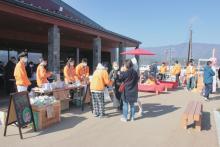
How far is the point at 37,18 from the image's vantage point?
10.2 metres

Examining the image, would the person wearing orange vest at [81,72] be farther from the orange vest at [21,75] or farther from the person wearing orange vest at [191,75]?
the person wearing orange vest at [191,75]

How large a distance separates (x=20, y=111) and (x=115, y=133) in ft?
7.27

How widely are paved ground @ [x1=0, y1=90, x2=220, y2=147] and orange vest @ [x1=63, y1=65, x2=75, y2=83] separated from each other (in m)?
1.92

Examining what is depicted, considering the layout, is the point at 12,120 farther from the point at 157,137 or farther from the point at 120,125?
the point at 157,137

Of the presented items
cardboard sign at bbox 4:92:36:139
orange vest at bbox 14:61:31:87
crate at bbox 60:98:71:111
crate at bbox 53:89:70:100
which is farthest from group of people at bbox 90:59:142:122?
cardboard sign at bbox 4:92:36:139

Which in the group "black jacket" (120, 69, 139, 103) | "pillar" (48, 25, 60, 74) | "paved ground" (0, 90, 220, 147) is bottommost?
"paved ground" (0, 90, 220, 147)

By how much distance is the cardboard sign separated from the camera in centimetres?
601

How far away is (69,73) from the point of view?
10281 millimetres

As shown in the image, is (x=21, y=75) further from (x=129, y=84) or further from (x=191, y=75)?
(x=191, y=75)

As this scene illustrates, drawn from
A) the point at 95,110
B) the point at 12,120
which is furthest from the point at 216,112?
the point at 12,120

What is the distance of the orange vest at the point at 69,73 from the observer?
400 inches

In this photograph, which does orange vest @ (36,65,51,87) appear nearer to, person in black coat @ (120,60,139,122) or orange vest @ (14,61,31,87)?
orange vest @ (14,61,31,87)

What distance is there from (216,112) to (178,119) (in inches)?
72.0

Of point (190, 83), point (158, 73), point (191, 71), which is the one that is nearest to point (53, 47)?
point (191, 71)
